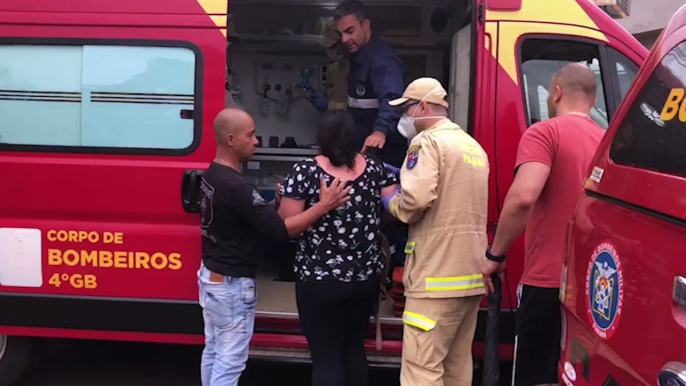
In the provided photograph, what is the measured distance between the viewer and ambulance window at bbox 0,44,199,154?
3344mm

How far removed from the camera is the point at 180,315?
3383 millimetres

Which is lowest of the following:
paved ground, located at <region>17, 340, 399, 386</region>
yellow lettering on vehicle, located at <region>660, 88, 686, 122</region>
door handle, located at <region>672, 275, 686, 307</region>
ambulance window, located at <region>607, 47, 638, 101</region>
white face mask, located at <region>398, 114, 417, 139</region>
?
paved ground, located at <region>17, 340, 399, 386</region>

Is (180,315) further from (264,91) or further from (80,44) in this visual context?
(264,91)

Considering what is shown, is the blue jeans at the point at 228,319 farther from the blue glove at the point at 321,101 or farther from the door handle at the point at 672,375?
the blue glove at the point at 321,101

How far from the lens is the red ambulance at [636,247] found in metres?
1.38

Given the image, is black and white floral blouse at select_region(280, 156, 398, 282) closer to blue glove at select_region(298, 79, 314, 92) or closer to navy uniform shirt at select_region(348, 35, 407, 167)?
navy uniform shirt at select_region(348, 35, 407, 167)

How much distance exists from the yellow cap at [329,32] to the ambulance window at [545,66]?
5.00 ft

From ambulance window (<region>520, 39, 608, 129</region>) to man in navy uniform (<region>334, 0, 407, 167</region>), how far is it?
2.77 feet

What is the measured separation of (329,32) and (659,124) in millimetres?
3386

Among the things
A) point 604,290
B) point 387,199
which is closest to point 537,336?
point 387,199

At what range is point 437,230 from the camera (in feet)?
8.89

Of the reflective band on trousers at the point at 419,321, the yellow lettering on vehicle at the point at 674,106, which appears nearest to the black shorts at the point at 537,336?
the reflective band on trousers at the point at 419,321

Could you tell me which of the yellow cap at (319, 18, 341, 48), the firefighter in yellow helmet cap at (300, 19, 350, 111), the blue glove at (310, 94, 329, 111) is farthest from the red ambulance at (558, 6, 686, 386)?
the blue glove at (310, 94, 329, 111)

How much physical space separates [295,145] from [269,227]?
9.10ft
